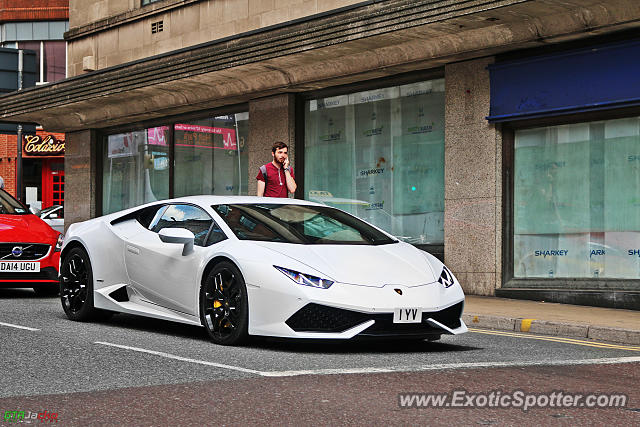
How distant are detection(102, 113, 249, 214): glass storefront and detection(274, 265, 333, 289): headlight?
38.0 feet

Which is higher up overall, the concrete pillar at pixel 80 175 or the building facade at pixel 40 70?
the building facade at pixel 40 70

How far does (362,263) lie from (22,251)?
615 cm

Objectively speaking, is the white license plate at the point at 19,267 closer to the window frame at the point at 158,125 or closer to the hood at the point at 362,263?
the hood at the point at 362,263

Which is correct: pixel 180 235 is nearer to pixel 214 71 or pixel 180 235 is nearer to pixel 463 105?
pixel 463 105

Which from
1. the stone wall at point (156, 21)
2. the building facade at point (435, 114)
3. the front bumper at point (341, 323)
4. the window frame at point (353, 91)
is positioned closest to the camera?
the front bumper at point (341, 323)

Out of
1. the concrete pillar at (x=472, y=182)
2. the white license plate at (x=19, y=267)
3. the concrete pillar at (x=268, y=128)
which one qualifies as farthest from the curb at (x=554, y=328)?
the concrete pillar at (x=268, y=128)

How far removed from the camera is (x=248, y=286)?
23.9ft

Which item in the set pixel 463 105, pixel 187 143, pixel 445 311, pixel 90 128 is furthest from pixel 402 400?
pixel 90 128

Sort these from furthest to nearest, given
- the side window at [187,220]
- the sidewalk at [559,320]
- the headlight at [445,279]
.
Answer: the sidewalk at [559,320]
the side window at [187,220]
the headlight at [445,279]

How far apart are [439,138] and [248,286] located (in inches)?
321

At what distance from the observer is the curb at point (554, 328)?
361 inches

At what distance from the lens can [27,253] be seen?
475 inches

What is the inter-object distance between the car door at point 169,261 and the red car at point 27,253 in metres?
3.76

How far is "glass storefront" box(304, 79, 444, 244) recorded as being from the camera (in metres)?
15.0
